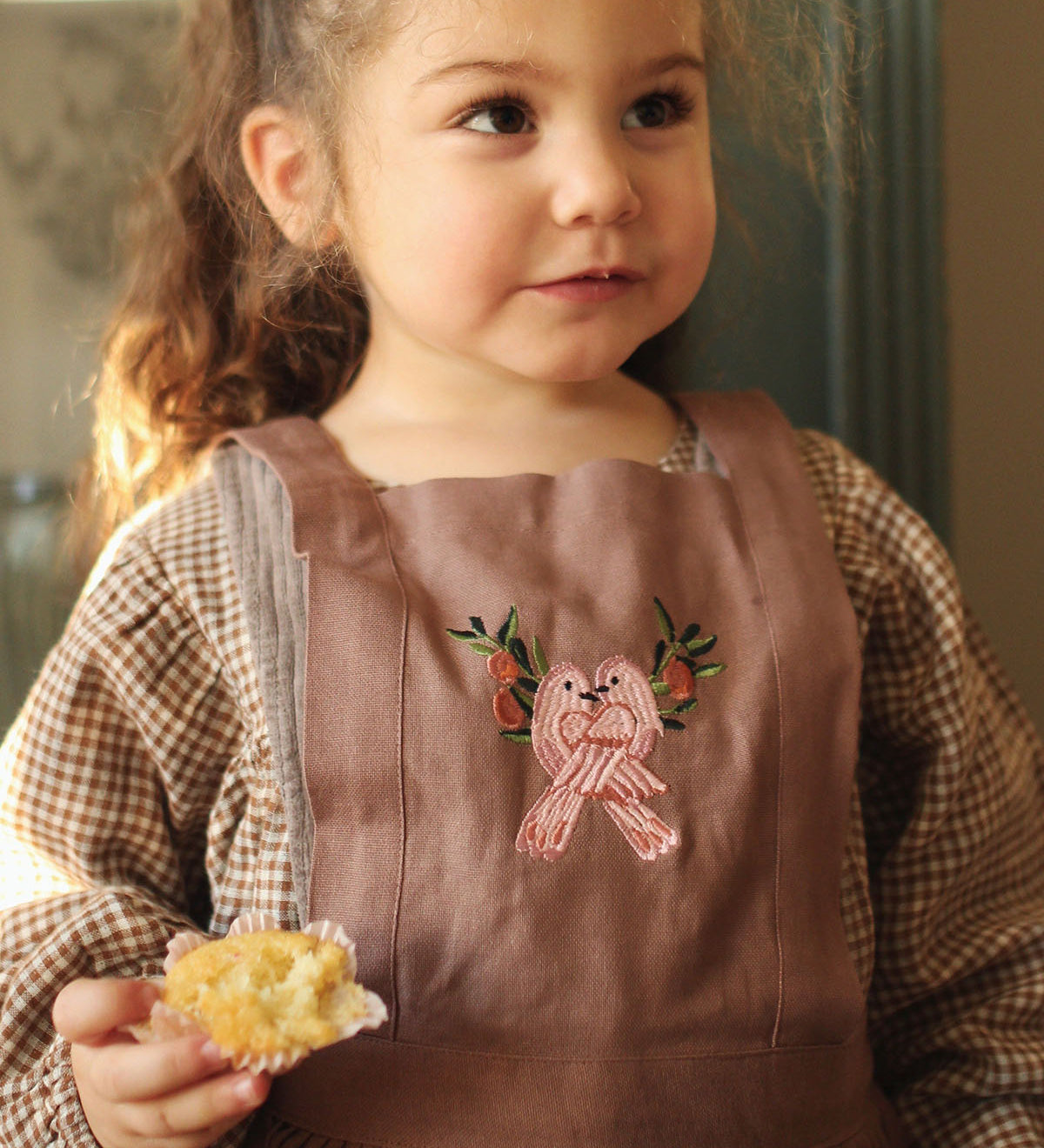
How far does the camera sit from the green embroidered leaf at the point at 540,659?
0.85 m

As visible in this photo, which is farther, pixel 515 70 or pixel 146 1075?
pixel 515 70

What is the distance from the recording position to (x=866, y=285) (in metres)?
1.21

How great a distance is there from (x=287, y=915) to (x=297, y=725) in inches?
4.9

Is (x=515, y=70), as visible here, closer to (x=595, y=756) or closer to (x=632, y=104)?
(x=632, y=104)

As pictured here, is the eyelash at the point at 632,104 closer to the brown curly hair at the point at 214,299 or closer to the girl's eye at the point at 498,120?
the girl's eye at the point at 498,120

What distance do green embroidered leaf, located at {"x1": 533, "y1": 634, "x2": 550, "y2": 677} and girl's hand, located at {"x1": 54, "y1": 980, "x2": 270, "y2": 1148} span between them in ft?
0.98

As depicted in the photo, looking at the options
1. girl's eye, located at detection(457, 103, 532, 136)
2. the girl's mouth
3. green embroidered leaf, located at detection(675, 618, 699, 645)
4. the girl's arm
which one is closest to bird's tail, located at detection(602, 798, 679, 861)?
green embroidered leaf, located at detection(675, 618, 699, 645)

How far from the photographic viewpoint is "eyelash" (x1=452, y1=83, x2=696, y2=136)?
2.80 feet

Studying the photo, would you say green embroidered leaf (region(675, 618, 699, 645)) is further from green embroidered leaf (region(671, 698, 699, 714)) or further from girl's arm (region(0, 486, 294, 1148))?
girl's arm (region(0, 486, 294, 1148))

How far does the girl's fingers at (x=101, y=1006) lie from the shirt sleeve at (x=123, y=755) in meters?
0.14

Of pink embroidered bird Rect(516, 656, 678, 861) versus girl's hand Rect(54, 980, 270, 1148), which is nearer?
girl's hand Rect(54, 980, 270, 1148)

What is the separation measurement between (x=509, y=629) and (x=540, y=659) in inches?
1.1

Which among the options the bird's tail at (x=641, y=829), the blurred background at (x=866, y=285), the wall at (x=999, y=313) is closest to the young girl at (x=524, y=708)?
the bird's tail at (x=641, y=829)

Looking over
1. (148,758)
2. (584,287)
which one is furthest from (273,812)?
(584,287)
